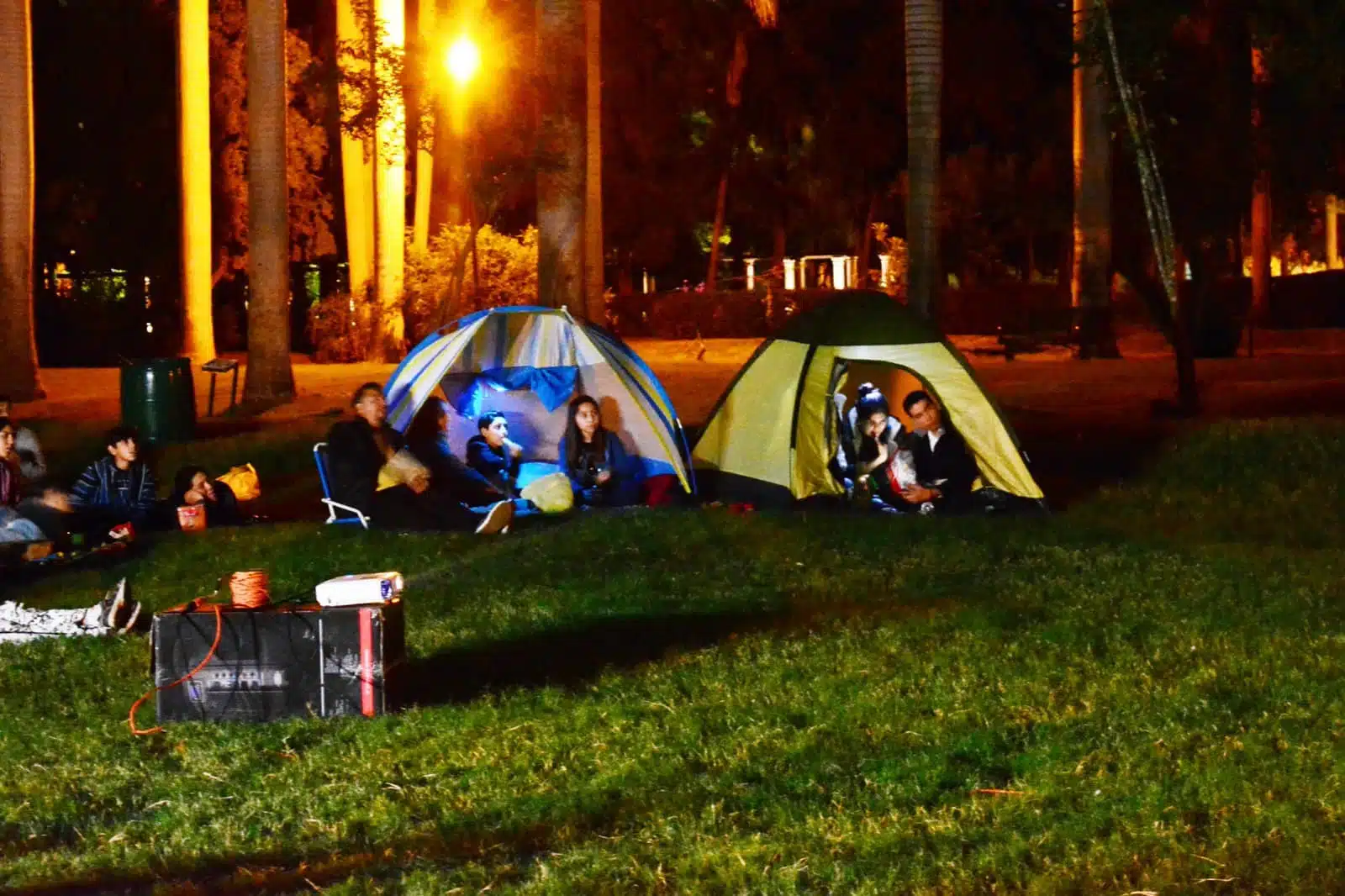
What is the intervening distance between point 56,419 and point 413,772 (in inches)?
563

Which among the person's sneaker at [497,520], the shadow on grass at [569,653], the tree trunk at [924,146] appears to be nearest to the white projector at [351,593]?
the shadow on grass at [569,653]

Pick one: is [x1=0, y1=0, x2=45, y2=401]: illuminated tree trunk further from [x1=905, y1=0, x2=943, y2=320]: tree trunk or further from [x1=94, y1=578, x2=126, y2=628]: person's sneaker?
[x1=94, y1=578, x2=126, y2=628]: person's sneaker

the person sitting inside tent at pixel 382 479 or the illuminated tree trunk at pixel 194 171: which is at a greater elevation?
the illuminated tree trunk at pixel 194 171

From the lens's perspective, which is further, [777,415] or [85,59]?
[85,59]

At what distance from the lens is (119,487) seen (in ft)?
43.7

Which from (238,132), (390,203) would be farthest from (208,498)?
(238,132)

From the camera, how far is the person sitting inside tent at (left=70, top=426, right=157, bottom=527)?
1321cm

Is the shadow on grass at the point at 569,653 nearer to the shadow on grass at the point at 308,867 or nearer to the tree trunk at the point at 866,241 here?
the shadow on grass at the point at 308,867

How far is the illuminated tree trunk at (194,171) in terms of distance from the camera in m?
28.4

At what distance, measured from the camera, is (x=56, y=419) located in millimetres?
20172

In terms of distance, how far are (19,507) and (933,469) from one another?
251 inches

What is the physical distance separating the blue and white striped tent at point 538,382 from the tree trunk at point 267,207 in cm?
646

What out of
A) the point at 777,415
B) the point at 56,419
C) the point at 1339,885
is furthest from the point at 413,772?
the point at 56,419

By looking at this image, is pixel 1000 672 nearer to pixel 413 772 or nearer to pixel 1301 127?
pixel 413 772
